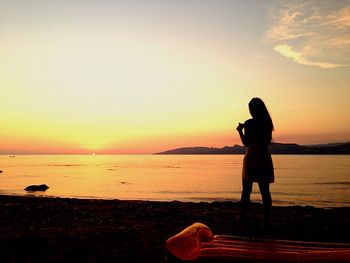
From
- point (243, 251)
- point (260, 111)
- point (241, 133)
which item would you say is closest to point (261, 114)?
point (260, 111)

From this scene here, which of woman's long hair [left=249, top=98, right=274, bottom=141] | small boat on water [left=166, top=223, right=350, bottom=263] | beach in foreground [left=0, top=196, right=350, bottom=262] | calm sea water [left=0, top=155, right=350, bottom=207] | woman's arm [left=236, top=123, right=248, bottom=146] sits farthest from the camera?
calm sea water [left=0, top=155, right=350, bottom=207]

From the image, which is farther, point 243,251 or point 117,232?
point 117,232

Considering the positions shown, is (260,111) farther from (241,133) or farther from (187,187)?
(187,187)

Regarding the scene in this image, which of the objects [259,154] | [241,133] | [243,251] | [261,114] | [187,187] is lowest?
[187,187]

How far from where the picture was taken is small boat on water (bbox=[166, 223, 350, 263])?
452 centimetres

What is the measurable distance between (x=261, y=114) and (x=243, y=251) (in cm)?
298

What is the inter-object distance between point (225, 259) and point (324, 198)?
99.6ft

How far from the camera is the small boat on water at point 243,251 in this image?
4.52m

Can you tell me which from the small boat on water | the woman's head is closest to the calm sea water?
the woman's head

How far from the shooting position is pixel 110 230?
7.96 m

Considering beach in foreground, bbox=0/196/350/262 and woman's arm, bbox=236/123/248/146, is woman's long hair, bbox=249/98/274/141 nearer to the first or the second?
woman's arm, bbox=236/123/248/146

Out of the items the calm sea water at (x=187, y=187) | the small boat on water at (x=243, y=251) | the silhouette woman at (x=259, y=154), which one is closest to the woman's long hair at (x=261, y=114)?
the silhouette woman at (x=259, y=154)

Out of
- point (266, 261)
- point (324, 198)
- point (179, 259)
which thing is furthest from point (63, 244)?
point (324, 198)

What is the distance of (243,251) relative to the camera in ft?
16.1
